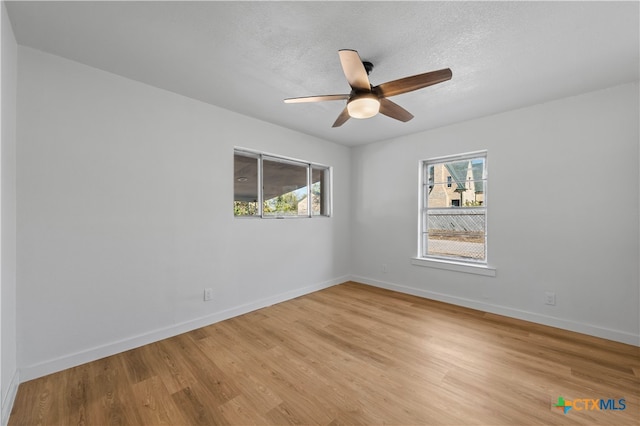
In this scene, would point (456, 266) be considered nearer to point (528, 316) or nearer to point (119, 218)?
point (528, 316)

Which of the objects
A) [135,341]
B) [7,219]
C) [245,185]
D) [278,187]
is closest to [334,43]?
[245,185]

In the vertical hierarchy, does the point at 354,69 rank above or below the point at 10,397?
above

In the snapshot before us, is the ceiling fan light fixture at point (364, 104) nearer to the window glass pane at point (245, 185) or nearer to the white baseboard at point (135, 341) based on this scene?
the window glass pane at point (245, 185)

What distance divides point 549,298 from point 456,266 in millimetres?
967

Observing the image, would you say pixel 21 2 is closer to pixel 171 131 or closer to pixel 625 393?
pixel 171 131

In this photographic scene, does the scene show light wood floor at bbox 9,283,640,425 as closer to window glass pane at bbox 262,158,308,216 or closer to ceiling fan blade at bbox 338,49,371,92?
window glass pane at bbox 262,158,308,216

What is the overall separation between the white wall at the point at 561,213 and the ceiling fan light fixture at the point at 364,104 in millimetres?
2088

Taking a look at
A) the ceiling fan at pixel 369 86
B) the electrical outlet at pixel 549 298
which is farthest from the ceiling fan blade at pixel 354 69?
the electrical outlet at pixel 549 298

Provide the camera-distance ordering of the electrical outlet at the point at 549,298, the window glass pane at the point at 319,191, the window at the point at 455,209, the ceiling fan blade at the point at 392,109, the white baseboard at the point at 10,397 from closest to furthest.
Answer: the white baseboard at the point at 10,397 → the ceiling fan blade at the point at 392,109 → the electrical outlet at the point at 549,298 → the window at the point at 455,209 → the window glass pane at the point at 319,191

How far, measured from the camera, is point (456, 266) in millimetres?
3570

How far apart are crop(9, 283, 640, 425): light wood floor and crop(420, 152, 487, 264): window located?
1.06 meters

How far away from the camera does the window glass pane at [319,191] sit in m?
4.36

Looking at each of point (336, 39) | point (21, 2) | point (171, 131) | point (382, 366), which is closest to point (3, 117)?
point (21, 2)

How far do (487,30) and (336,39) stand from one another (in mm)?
988
